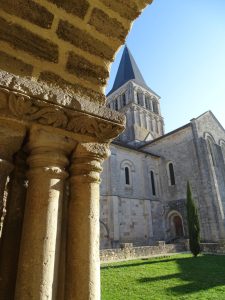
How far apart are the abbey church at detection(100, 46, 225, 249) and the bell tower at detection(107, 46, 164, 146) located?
6.15 meters

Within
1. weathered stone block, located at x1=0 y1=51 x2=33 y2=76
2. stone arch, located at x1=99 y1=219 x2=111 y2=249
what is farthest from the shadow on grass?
stone arch, located at x1=99 y1=219 x2=111 y2=249

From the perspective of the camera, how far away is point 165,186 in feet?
76.3

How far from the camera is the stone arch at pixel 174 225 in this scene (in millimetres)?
21359

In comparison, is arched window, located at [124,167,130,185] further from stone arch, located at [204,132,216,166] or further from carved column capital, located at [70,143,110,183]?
carved column capital, located at [70,143,110,183]

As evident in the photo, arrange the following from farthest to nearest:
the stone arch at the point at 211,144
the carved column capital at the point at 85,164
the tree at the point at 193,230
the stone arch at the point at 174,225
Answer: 1. the stone arch at the point at 211,144
2. the stone arch at the point at 174,225
3. the tree at the point at 193,230
4. the carved column capital at the point at 85,164

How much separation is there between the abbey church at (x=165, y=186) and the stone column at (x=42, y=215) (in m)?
17.1

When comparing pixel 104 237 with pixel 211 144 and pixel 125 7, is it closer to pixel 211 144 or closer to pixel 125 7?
pixel 211 144

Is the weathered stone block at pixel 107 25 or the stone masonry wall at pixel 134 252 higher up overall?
the weathered stone block at pixel 107 25

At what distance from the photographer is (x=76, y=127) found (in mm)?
1713

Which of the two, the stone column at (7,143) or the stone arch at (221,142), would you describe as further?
the stone arch at (221,142)

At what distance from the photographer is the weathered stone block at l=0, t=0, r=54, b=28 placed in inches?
63.0

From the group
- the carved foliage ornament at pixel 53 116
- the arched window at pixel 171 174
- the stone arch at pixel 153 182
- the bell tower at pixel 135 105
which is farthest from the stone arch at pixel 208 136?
the carved foliage ornament at pixel 53 116

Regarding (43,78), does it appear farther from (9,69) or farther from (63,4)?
(63,4)

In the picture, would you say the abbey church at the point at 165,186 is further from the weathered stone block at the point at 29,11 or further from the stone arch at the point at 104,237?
the weathered stone block at the point at 29,11
